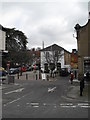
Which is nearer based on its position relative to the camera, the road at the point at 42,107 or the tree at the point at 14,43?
the road at the point at 42,107

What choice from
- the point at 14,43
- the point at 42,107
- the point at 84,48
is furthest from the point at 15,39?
the point at 42,107

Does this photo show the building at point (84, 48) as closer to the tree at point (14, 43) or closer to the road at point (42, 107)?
the road at point (42, 107)

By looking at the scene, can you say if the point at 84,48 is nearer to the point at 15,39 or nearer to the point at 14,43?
the point at 14,43

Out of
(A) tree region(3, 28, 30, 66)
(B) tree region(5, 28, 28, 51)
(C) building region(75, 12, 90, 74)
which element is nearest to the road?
(C) building region(75, 12, 90, 74)

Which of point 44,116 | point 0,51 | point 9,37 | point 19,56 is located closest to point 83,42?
point 0,51

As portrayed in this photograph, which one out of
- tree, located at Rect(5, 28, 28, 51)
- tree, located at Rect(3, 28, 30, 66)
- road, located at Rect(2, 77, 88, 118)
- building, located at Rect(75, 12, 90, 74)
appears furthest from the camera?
tree, located at Rect(5, 28, 28, 51)

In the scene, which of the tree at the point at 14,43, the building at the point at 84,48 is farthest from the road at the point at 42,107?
the tree at the point at 14,43

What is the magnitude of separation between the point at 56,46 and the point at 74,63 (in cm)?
6262

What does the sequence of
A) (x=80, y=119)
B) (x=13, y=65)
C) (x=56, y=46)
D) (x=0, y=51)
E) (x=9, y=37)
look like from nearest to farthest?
(x=80, y=119) → (x=0, y=51) → (x=13, y=65) → (x=9, y=37) → (x=56, y=46)

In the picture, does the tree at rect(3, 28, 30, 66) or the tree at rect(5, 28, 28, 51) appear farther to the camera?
the tree at rect(5, 28, 28, 51)

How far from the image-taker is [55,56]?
67875 mm

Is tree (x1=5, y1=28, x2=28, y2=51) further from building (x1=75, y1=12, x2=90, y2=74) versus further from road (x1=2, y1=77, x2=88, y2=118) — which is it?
road (x1=2, y1=77, x2=88, y2=118)

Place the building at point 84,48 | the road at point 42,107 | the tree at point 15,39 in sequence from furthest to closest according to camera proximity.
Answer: the tree at point 15,39, the building at point 84,48, the road at point 42,107

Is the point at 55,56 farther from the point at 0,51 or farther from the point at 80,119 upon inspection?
the point at 80,119
